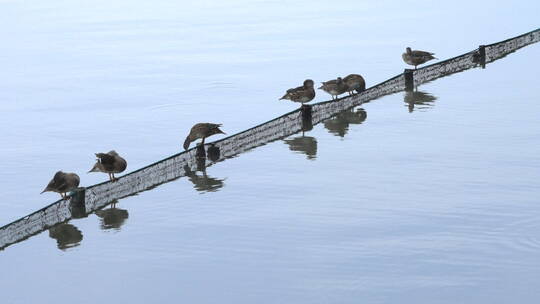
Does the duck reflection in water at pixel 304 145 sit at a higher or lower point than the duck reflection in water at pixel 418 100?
lower

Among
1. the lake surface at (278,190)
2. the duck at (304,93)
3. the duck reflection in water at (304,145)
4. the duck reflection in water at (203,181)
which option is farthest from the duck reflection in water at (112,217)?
the duck at (304,93)

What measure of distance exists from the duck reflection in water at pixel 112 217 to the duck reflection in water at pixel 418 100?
11736 millimetres

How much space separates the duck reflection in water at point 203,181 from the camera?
75.0ft

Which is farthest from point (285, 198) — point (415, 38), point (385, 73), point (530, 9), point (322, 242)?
point (530, 9)

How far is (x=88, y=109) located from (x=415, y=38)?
24.2m

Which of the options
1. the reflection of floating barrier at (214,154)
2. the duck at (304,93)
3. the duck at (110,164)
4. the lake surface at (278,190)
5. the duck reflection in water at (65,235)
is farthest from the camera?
the duck at (304,93)

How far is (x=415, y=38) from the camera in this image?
54.6 m

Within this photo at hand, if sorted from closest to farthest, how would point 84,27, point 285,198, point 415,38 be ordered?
1. point 285,198
2. point 415,38
3. point 84,27

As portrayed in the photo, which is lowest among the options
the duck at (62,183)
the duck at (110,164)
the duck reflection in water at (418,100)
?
the duck at (62,183)

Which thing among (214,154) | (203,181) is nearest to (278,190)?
(203,181)

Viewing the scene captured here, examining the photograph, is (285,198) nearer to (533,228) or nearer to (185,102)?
(533,228)

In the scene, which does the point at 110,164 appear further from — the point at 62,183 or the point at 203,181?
the point at 203,181

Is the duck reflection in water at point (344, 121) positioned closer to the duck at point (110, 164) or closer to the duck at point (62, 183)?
the duck at point (110, 164)

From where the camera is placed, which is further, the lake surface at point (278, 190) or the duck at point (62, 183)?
the duck at point (62, 183)
